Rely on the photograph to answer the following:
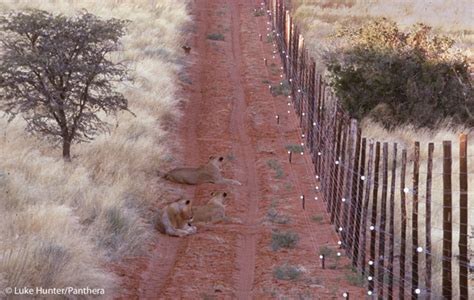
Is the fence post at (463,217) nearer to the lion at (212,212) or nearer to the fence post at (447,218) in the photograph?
the fence post at (447,218)

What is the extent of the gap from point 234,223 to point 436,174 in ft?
15.2

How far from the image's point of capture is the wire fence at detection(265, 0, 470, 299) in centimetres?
825

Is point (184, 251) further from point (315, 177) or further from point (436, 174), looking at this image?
point (436, 174)

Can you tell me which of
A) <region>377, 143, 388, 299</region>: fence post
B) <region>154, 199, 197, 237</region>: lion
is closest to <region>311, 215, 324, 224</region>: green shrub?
<region>154, 199, 197, 237</region>: lion

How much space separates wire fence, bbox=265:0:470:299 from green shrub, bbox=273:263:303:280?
79cm

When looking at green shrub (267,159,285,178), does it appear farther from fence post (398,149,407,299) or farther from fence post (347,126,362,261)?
fence post (398,149,407,299)

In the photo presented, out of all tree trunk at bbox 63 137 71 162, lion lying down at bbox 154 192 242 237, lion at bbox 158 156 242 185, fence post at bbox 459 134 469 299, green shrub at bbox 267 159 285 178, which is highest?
fence post at bbox 459 134 469 299

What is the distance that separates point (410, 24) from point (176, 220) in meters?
22.2

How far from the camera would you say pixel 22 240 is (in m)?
8.57

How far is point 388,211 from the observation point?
1227cm

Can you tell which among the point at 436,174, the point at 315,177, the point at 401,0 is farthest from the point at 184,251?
the point at 401,0

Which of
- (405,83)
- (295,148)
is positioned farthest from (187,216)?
(405,83)

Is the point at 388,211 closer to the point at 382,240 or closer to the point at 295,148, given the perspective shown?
the point at 382,240

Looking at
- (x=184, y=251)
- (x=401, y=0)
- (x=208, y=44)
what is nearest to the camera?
(x=184, y=251)
